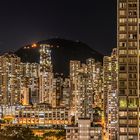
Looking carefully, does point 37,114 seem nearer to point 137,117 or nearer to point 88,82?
point 88,82

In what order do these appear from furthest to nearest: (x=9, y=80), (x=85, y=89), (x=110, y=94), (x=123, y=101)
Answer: (x=9, y=80), (x=85, y=89), (x=110, y=94), (x=123, y=101)

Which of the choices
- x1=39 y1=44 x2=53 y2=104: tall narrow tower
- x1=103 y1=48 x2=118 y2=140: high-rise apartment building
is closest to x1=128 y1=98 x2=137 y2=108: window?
x1=103 y1=48 x2=118 y2=140: high-rise apartment building

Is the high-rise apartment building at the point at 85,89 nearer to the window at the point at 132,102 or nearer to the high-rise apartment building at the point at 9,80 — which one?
the high-rise apartment building at the point at 9,80

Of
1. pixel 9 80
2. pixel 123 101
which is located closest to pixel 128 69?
pixel 123 101

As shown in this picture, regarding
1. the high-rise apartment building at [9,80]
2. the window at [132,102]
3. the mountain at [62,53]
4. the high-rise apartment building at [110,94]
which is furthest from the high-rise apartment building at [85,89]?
the window at [132,102]

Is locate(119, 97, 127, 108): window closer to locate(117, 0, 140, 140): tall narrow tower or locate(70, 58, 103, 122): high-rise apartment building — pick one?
locate(117, 0, 140, 140): tall narrow tower

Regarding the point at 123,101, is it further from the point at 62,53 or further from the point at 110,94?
the point at 62,53
